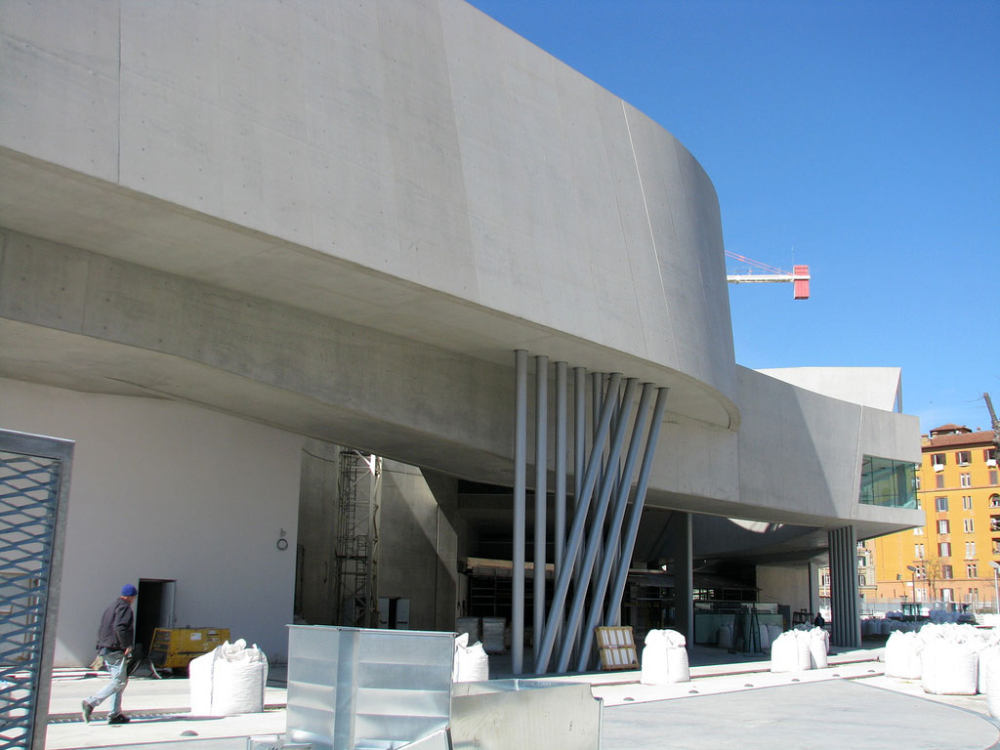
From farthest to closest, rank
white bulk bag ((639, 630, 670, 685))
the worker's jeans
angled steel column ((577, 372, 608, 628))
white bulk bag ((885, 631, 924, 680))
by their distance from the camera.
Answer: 1. angled steel column ((577, 372, 608, 628))
2. white bulk bag ((885, 631, 924, 680))
3. white bulk bag ((639, 630, 670, 685))
4. the worker's jeans

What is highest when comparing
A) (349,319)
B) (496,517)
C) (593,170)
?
(593,170)

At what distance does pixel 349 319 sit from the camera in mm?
17391

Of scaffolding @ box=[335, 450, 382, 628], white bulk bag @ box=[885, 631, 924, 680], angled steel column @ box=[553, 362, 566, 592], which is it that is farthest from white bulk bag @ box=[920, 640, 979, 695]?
scaffolding @ box=[335, 450, 382, 628]

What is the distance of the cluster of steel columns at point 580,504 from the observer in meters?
19.2

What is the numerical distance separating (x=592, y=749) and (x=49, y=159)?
841 centimetres

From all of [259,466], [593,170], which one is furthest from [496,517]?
[593,170]

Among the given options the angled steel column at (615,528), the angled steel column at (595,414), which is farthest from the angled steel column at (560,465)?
the angled steel column at (615,528)

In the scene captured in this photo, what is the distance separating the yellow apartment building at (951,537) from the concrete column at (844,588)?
54.7 m

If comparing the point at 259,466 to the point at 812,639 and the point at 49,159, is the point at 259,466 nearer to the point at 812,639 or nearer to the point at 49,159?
the point at 49,159

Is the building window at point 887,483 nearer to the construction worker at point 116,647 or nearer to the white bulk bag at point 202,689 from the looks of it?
the white bulk bag at point 202,689

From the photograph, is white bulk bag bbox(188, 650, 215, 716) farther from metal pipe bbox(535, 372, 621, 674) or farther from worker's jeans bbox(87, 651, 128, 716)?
metal pipe bbox(535, 372, 621, 674)

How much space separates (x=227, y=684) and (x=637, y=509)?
38.7 ft

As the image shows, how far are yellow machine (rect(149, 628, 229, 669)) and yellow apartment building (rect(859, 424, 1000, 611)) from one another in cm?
7716

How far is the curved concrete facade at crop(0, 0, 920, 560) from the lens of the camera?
12.0 m
